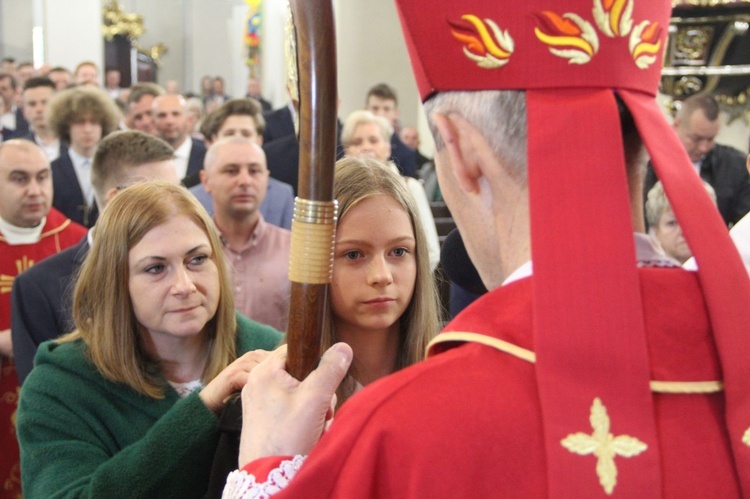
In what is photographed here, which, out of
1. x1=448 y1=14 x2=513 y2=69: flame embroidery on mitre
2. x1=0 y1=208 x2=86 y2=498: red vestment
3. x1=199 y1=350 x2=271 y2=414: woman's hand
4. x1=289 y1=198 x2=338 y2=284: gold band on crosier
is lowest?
x1=0 y1=208 x2=86 y2=498: red vestment

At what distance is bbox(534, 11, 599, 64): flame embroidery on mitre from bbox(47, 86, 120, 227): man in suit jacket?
14.5 feet

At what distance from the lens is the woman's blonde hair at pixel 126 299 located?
7.40 ft

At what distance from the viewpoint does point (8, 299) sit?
387 cm

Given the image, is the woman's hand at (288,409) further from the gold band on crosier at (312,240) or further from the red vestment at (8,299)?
the red vestment at (8,299)

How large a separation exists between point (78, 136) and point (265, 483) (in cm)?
496

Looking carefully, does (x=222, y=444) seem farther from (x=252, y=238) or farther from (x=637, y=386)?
(x=252, y=238)

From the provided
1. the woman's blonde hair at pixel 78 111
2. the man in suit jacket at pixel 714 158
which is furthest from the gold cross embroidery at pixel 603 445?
the man in suit jacket at pixel 714 158

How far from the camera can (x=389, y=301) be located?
2.17m

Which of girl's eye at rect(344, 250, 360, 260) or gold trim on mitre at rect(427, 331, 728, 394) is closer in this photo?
gold trim on mitre at rect(427, 331, 728, 394)

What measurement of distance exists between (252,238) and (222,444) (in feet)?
7.21

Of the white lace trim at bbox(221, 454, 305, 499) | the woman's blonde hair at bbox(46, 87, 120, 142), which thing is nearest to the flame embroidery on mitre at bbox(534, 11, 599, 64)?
the white lace trim at bbox(221, 454, 305, 499)

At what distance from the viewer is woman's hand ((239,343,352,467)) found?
4.07ft

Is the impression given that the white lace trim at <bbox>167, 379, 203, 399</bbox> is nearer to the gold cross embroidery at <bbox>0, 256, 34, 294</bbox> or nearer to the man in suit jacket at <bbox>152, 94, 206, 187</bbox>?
the gold cross embroidery at <bbox>0, 256, 34, 294</bbox>

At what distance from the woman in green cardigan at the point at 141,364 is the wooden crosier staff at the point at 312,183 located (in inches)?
24.7
